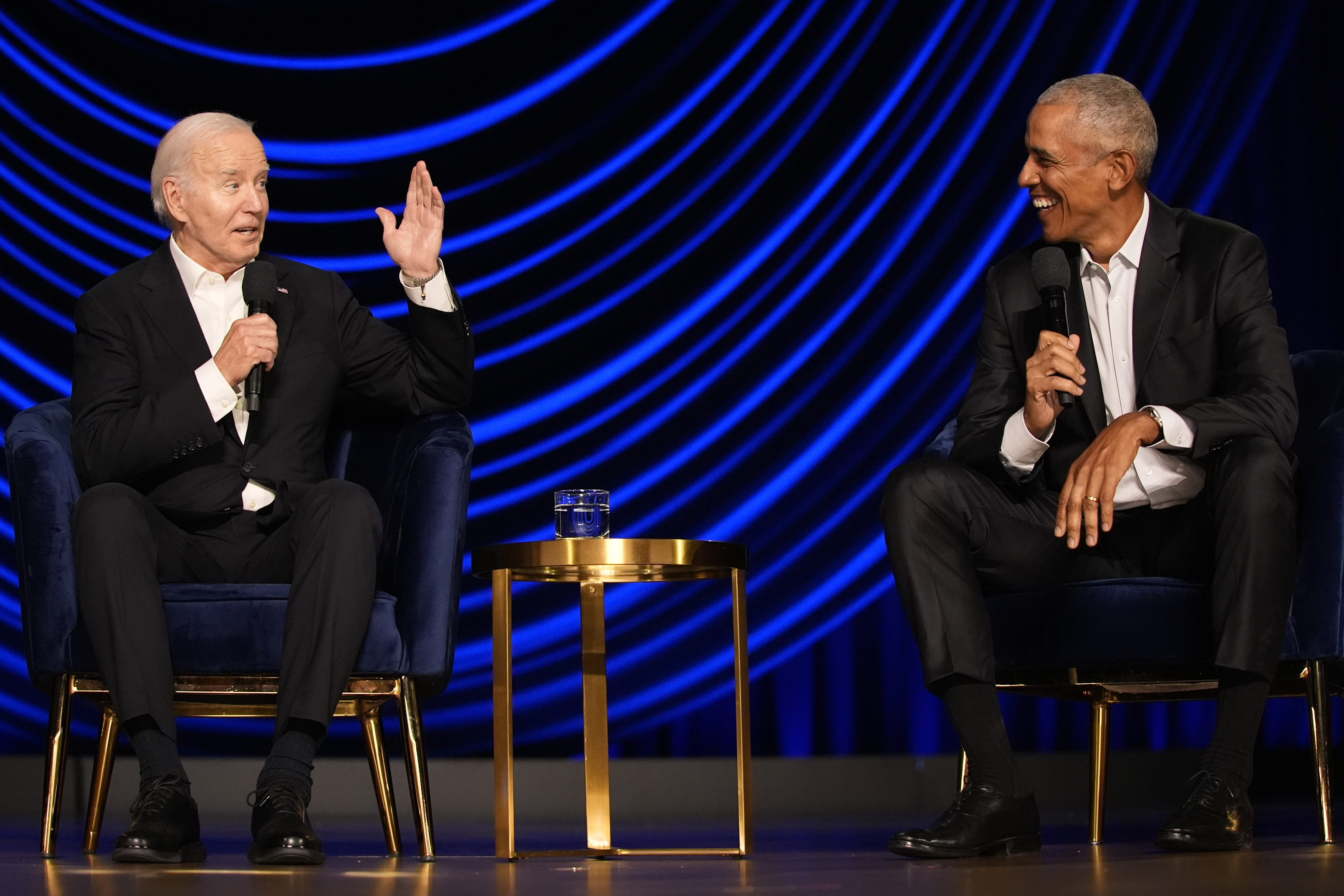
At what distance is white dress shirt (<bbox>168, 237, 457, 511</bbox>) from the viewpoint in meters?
2.27

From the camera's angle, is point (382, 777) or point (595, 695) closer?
point (382, 777)

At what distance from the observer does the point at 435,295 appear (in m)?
2.45

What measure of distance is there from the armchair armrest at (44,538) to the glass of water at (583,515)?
696 millimetres

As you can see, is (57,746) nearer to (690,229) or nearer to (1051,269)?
(1051,269)

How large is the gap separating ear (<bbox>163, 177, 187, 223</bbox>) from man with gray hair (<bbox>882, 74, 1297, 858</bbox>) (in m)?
1.26

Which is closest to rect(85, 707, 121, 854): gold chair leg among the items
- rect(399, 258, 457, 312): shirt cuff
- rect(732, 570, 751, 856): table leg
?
rect(399, 258, 457, 312): shirt cuff

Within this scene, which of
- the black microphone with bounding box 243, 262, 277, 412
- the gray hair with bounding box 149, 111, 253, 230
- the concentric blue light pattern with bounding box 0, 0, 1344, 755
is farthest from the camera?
the concentric blue light pattern with bounding box 0, 0, 1344, 755

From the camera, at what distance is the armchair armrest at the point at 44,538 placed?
2.16m

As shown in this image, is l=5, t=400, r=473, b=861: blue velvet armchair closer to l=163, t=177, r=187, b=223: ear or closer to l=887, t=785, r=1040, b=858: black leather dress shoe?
l=163, t=177, r=187, b=223: ear

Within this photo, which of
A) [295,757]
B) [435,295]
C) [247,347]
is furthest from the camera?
[435,295]

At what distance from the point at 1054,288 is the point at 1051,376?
0.15m

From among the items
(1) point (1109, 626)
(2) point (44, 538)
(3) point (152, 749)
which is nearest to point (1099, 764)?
(1) point (1109, 626)

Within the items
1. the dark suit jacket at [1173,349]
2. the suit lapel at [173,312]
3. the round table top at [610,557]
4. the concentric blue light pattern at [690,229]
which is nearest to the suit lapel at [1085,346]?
the dark suit jacket at [1173,349]

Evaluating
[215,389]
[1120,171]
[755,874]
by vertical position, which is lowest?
[755,874]
